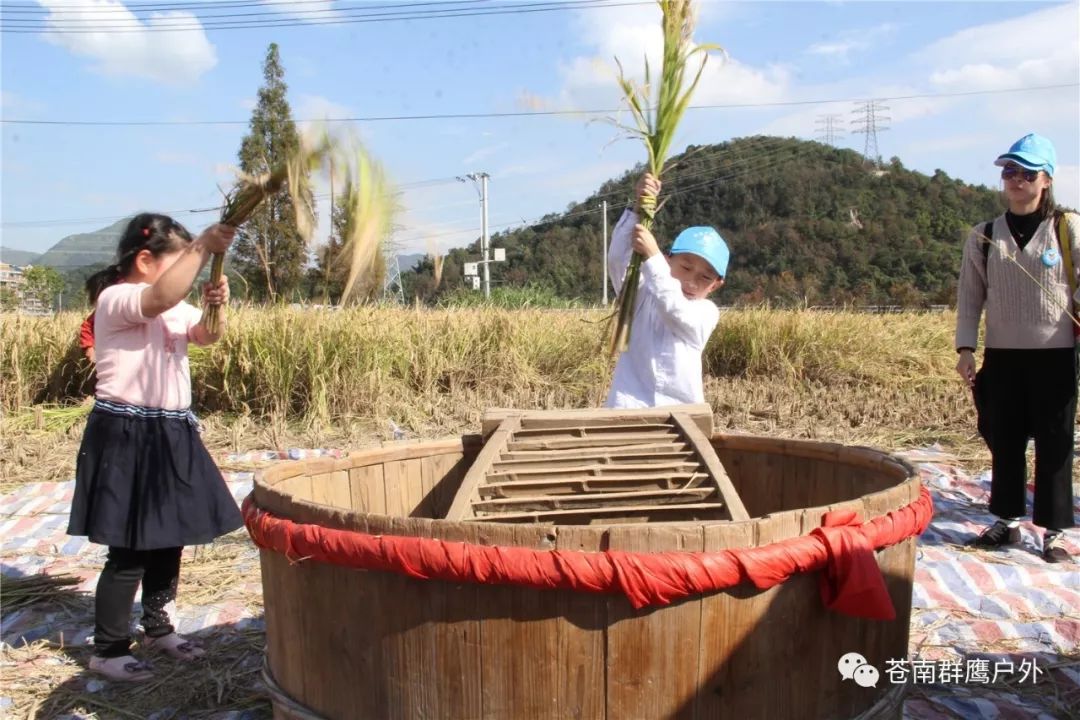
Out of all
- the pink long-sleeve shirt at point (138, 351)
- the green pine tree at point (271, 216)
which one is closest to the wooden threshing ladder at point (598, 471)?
the green pine tree at point (271, 216)

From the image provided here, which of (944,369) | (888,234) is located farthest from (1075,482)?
(888,234)

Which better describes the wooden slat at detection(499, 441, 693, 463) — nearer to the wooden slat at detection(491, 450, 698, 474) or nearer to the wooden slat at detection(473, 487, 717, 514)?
the wooden slat at detection(491, 450, 698, 474)

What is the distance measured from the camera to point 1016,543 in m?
4.14

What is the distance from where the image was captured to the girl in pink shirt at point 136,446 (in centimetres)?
277

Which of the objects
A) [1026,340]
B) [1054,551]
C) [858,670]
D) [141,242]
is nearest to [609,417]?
[858,670]

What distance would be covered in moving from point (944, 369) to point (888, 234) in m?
29.5

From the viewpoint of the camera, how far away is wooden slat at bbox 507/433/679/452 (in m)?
2.63

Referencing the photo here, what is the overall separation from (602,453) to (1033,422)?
2.41m

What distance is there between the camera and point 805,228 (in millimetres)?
36688

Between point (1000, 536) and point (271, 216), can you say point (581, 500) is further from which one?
point (1000, 536)

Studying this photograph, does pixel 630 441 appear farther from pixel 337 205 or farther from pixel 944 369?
pixel 944 369

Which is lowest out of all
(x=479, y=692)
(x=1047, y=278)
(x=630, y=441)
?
(x=479, y=692)

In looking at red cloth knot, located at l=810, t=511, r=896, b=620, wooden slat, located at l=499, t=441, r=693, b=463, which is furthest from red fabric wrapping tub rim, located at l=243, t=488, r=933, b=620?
wooden slat, located at l=499, t=441, r=693, b=463

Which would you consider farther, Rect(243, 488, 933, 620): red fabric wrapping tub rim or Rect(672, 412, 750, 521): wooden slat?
Rect(672, 412, 750, 521): wooden slat
